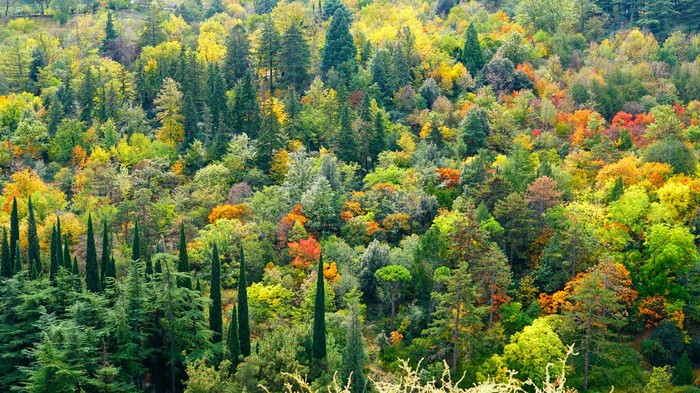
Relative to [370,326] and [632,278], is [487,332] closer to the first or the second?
[370,326]

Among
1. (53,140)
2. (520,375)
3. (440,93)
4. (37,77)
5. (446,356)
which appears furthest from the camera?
(37,77)

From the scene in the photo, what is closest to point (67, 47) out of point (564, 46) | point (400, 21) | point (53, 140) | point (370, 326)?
point (53, 140)

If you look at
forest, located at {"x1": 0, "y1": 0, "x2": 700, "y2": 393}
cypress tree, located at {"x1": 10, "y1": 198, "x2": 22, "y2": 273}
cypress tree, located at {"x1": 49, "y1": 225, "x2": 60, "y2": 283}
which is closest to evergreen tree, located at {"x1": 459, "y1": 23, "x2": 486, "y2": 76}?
forest, located at {"x1": 0, "y1": 0, "x2": 700, "y2": 393}

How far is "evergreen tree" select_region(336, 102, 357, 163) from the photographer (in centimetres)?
8688

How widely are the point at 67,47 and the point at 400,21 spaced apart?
4936 centimetres

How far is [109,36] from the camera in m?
119

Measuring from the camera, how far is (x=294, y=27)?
101000 mm

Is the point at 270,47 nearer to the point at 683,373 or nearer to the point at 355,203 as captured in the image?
the point at 355,203

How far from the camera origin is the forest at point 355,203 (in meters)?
57.3

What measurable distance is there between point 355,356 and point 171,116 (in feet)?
163

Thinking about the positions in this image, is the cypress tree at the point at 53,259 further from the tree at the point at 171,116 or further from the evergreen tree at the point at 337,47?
the evergreen tree at the point at 337,47

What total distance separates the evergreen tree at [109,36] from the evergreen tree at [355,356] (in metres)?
76.4

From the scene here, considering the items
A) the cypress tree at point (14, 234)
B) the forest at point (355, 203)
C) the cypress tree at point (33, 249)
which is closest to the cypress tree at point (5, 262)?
the forest at point (355, 203)

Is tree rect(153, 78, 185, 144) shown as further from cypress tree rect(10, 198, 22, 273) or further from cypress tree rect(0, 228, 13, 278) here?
cypress tree rect(0, 228, 13, 278)
